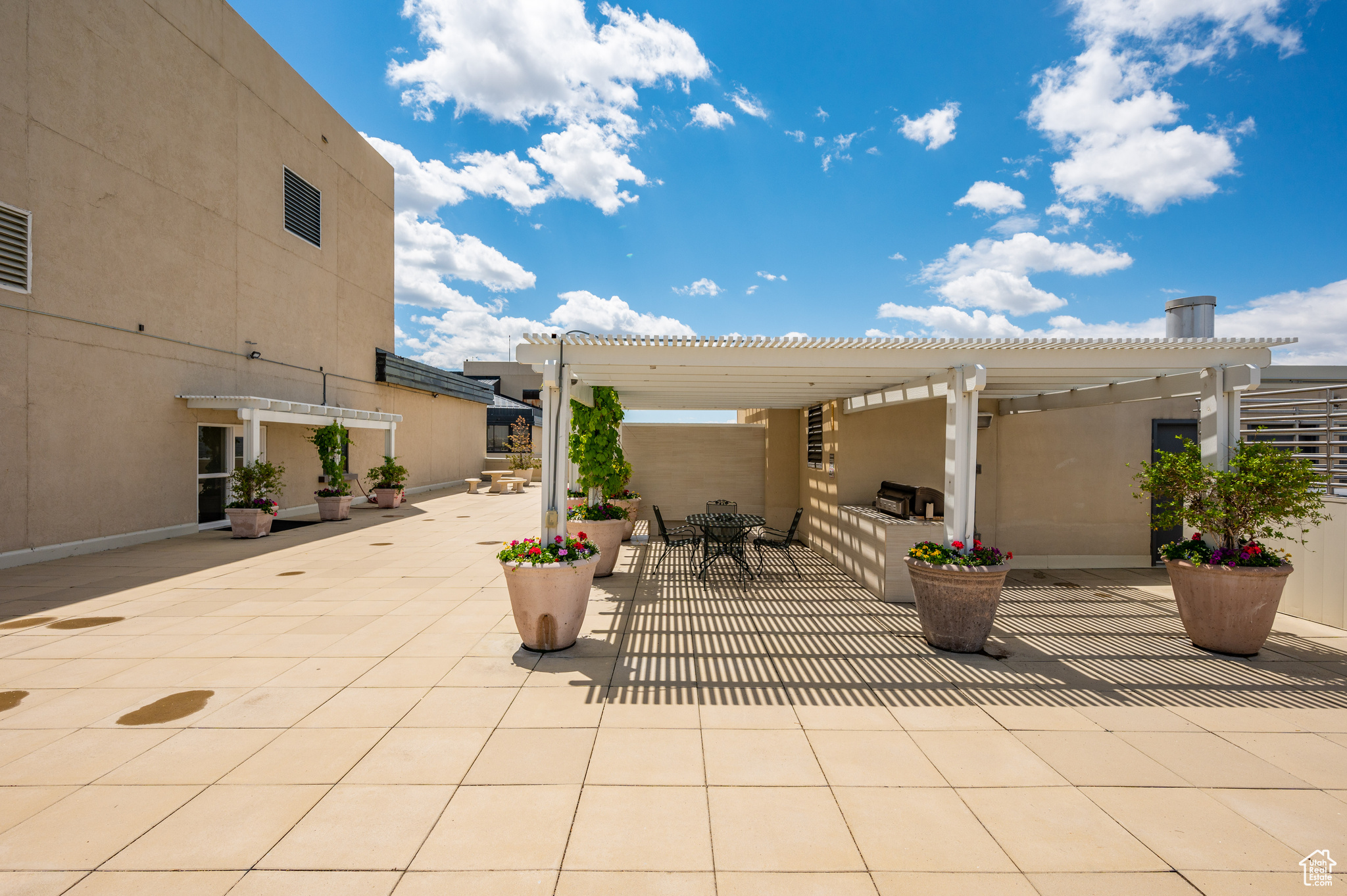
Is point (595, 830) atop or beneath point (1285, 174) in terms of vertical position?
beneath

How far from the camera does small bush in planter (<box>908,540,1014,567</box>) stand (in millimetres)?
4461

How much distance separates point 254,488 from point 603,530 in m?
7.24

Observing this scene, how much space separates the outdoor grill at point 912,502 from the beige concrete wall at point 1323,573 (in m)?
2.92

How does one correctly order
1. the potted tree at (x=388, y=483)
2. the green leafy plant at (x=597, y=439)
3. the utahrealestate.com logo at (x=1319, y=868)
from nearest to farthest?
the utahrealestate.com logo at (x=1319, y=868) → the green leafy plant at (x=597, y=439) → the potted tree at (x=388, y=483)

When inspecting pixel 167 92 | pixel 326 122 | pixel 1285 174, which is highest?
pixel 326 122

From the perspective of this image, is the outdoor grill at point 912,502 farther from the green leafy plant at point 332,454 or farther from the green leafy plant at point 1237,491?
the green leafy plant at point 332,454

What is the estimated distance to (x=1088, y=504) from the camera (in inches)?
305

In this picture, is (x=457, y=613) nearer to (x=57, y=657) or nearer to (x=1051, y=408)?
(x=57, y=657)

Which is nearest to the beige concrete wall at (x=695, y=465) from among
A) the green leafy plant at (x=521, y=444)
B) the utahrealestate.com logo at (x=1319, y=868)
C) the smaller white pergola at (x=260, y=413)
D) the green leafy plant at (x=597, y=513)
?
the green leafy plant at (x=597, y=513)

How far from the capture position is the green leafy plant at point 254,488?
9797 millimetres

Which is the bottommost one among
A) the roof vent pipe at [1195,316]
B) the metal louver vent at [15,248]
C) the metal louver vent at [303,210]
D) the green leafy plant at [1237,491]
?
the green leafy plant at [1237,491]

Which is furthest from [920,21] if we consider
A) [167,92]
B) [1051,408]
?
[167,92]

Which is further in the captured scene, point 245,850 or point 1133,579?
point 1133,579

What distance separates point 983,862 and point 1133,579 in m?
6.74
